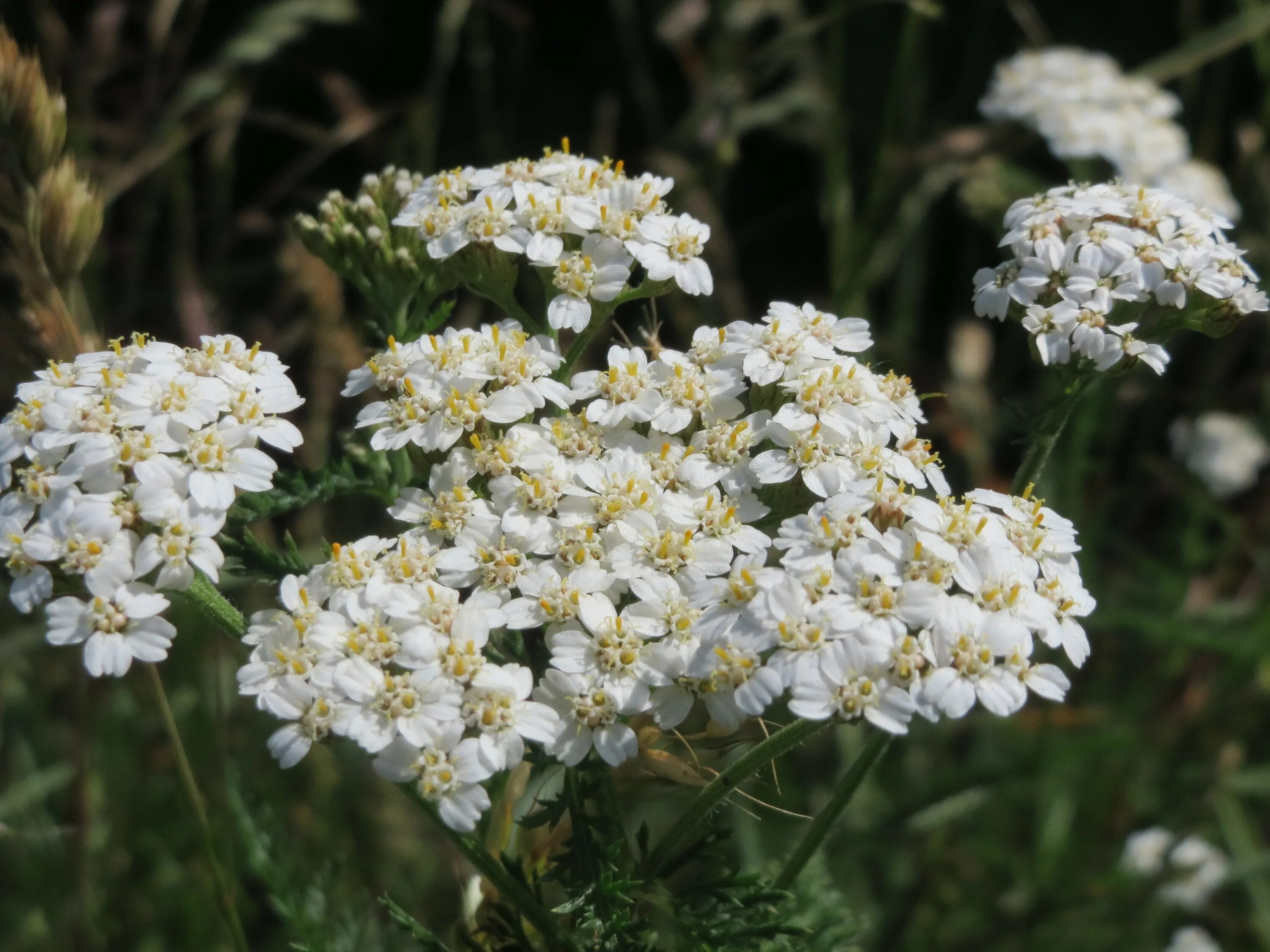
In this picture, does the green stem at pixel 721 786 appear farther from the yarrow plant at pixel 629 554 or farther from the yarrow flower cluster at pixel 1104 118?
the yarrow flower cluster at pixel 1104 118

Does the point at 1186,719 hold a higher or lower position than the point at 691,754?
lower

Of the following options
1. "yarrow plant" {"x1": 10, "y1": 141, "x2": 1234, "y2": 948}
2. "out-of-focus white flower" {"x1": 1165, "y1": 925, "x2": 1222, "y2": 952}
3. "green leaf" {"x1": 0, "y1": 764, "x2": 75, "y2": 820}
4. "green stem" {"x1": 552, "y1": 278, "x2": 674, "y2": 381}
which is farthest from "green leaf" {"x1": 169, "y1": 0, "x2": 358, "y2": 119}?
"out-of-focus white flower" {"x1": 1165, "y1": 925, "x2": 1222, "y2": 952}

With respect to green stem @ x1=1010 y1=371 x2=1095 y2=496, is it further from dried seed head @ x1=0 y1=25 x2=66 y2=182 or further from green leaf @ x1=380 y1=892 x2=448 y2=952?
dried seed head @ x1=0 y1=25 x2=66 y2=182

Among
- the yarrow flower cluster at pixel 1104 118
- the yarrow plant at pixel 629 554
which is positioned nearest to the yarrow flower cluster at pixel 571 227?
the yarrow plant at pixel 629 554

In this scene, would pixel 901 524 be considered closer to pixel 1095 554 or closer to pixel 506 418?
pixel 506 418

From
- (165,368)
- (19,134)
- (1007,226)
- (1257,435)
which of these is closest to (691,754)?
(165,368)

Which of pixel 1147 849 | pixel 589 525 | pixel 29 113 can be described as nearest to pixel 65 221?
pixel 29 113
